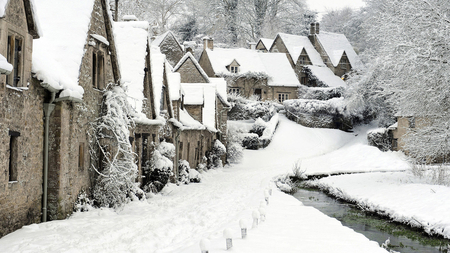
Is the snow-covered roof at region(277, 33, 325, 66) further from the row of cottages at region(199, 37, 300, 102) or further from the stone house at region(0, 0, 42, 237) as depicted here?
the stone house at region(0, 0, 42, 237)

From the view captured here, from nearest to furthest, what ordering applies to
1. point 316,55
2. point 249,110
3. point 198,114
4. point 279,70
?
point 198,114
point 249,110
point 279,70
point 316,55

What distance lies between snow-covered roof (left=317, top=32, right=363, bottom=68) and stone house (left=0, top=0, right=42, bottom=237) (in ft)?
174

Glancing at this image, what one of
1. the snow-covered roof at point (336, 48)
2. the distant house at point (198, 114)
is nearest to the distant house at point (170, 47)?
the distant house at point (198, 114)

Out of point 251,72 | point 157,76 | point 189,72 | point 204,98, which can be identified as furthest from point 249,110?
point 157,76

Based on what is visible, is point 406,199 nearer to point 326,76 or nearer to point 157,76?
point 157,76

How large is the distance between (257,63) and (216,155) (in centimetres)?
2320

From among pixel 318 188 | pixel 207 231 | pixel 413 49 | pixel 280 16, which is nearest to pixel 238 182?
pixel 318 188

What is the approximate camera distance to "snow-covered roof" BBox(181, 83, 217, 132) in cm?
2975

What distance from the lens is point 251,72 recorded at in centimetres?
5172

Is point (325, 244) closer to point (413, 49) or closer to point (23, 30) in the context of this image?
point (23, 30)

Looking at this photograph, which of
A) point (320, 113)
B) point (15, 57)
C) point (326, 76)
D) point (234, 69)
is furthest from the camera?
point (326, 76)

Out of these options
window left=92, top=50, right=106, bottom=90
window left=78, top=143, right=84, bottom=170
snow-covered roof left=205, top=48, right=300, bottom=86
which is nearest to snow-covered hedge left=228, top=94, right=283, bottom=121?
snow-covered roof left=205, top=48, right=300, bottom=86

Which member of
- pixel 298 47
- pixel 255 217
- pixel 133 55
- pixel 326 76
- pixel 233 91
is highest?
pixel 298 47

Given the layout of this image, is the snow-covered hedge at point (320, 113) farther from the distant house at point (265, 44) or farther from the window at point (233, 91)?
the distant house at point (265, 44)
